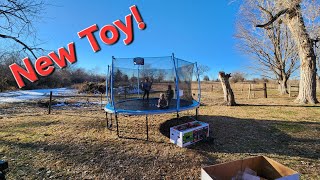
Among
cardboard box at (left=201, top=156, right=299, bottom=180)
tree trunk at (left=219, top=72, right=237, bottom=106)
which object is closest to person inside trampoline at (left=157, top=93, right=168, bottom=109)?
cardboard box at (left=201, top=156, right=299, bottom=180)

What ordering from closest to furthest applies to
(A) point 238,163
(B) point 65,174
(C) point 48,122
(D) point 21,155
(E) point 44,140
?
(A) point 238,163 → (B) point 65,174 → (D) point 21,155 → (E) point 44,140 → (C) point 48,122

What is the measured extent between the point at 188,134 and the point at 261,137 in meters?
2.11

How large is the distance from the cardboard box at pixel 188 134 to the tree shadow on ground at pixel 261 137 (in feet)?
0.48

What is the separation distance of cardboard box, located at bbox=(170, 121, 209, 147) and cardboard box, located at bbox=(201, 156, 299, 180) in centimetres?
192

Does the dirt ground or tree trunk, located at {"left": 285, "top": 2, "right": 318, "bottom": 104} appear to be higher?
tree trunk, located at {"left": 285, "top": 2, "right": 318, "bottom": 104}

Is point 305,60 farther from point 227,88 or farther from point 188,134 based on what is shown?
point 188,134

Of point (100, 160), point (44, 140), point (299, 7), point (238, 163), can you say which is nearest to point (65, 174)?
point (100, 160)

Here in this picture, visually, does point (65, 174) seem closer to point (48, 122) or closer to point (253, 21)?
point (48, 122)

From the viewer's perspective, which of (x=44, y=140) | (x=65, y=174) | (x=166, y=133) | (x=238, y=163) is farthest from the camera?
(x=166, y=133)

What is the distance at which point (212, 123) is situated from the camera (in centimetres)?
639

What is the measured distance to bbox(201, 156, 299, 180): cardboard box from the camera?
6.82 ft

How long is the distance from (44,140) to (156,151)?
115 inches
